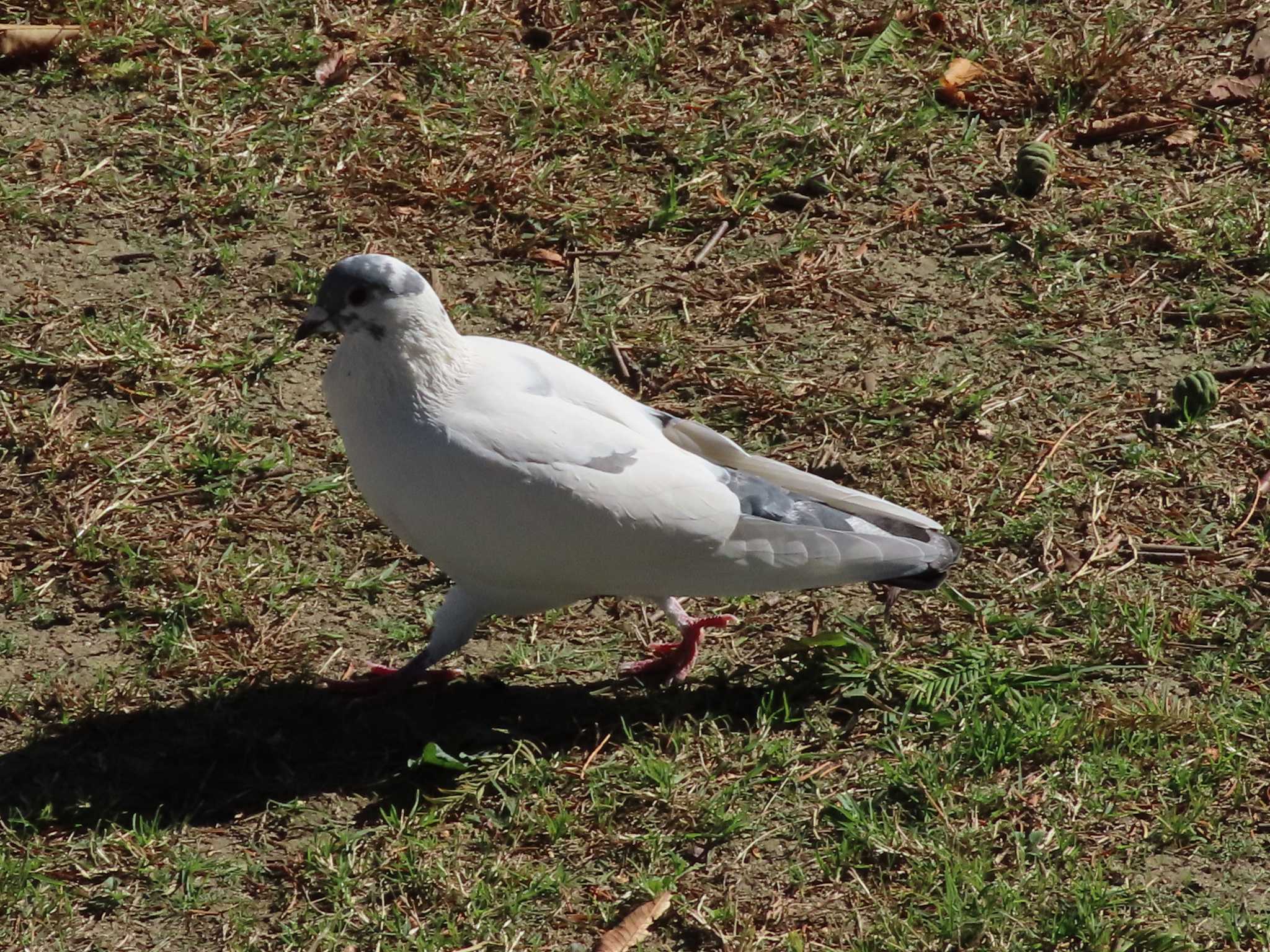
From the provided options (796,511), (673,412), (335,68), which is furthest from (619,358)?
(335,68)

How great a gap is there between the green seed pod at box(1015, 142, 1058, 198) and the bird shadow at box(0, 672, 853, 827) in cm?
234

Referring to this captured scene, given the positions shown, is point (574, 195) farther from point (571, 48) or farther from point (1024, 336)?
point (1024, 336)

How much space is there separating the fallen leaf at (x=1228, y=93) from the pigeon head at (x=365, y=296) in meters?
3.40

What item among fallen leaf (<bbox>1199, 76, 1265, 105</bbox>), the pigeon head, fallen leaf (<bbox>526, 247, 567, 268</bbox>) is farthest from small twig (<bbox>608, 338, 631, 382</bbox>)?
fallen leaf (<bbox>1199, 76, 1265, 105</bbox>)

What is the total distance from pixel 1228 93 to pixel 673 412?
2594mm

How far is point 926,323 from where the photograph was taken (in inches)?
194

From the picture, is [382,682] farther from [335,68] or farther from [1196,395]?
[335,68]

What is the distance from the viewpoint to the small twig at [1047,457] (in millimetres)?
4352

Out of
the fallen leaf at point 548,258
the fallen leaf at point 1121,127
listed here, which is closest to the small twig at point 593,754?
the fallen leaf at point 548,258

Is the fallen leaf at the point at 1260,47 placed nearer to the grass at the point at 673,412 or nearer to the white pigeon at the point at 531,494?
the grass at the point at 673,412

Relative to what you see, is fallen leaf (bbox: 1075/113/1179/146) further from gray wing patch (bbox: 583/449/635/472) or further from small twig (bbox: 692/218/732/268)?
gray wing patch (bbox: 583/449/635/472)

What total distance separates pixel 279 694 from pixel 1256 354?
10.3 ft

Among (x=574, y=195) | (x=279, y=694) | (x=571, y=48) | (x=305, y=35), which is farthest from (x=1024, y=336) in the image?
(x=305, y=35)

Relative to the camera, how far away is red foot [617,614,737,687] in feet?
12.7
